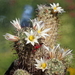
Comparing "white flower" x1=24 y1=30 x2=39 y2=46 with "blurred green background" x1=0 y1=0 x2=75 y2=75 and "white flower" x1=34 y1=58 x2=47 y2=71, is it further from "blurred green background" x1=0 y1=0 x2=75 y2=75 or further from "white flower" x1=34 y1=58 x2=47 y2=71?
"blurred green background" x1=0 y1=0 x2=75 y2=75

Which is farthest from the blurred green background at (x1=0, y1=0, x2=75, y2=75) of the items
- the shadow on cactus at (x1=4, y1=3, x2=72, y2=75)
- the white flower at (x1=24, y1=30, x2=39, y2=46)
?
the white flower at (x1=24, y1=30, x2=39, y2=46)

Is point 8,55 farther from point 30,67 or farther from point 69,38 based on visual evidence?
point 30,67

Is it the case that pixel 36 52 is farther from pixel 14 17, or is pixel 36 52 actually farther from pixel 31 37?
pixel 14 17

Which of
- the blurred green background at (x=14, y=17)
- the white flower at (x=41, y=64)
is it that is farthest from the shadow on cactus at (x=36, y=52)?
the blurred green background at (x=14, y=17)

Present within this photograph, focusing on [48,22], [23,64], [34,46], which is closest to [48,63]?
[34,46]

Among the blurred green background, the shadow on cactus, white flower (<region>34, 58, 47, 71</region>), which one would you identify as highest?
the blurred green background

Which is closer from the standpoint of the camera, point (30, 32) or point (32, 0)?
point (30, 32)

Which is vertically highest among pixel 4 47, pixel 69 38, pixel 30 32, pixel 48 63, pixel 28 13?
pixel 28 13

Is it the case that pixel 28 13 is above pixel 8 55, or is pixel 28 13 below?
above

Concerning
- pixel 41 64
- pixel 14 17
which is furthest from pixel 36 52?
pixel 14 17
